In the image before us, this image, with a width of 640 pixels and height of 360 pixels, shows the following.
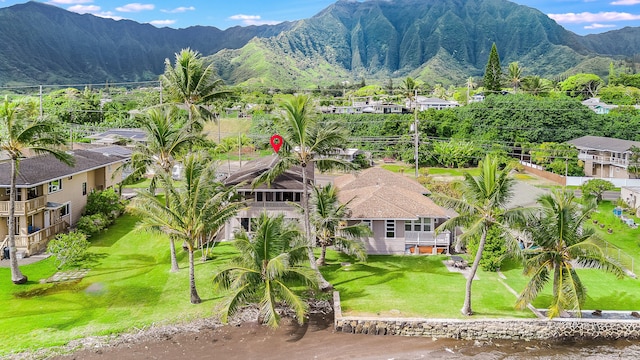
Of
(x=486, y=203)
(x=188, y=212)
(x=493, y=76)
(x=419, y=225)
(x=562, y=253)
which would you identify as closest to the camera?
(x=562, y=253)

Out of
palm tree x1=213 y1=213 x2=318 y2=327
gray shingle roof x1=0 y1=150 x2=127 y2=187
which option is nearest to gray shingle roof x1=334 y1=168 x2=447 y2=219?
palm tree x1=213 y1=213 x2=318 y2=327

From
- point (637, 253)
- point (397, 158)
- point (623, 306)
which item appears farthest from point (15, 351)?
point (397, 158)

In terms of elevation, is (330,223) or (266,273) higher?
(330,223)

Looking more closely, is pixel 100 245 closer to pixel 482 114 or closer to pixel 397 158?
pixel 397 158

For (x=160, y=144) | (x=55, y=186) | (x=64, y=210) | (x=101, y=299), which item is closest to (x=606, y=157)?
(x=160, y=144)

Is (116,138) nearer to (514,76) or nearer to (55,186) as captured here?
(55,186)

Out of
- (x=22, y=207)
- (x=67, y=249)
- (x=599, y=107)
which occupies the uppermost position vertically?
(x=599, y=107)
